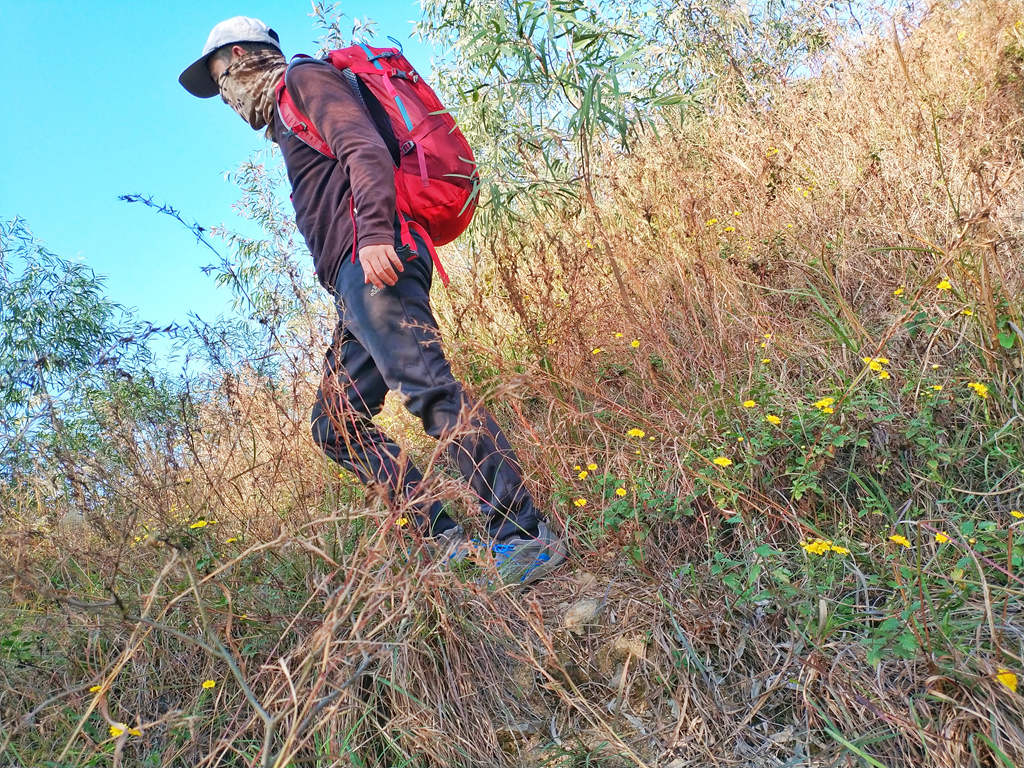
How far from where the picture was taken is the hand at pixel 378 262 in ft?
7.54

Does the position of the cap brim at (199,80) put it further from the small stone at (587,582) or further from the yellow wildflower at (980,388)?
the yellow wildflower at (980,388)

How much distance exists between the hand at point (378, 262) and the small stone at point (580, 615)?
118 centimetres

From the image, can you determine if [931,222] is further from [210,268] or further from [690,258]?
[210,268]

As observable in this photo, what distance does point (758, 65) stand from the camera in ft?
18.7

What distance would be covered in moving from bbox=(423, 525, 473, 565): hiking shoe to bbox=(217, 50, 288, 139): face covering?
1.72 meters

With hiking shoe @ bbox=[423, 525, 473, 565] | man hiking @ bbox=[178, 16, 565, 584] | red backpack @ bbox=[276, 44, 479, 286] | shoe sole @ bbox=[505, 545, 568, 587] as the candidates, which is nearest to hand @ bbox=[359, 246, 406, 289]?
man hiking @ bbox=[178, 16, 565, 584]

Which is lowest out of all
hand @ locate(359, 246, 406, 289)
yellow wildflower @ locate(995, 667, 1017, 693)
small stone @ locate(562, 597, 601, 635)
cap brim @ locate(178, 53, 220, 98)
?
yellow wildflower @ locate(995, 667, 1017, 693)

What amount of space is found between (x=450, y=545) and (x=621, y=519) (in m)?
0.57

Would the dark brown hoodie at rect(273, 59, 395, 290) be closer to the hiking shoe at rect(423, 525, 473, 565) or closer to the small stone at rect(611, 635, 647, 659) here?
the hiking shoe at rect(423, 525, 473, 565)

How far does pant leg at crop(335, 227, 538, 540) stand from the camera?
2346 millimetres

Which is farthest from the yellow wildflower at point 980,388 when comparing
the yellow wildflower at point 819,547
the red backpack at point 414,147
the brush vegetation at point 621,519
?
the red backpack at point 414,147

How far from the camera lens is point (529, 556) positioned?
7.40 ft

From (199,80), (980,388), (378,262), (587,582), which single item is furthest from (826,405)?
(199,80)

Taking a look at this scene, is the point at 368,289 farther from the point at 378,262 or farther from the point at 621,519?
the point at 621,519
